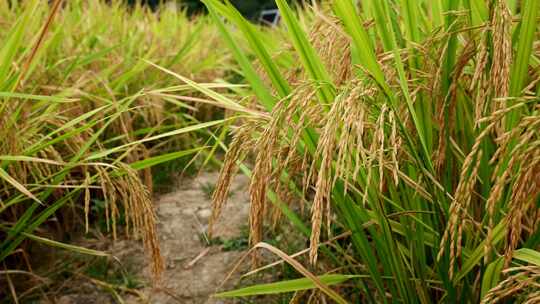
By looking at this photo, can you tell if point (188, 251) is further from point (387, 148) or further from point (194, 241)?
point (387, 148)

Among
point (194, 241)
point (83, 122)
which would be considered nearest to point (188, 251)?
point (194, 241)

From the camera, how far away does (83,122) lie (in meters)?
2.43

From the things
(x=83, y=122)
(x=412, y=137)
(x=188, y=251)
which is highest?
(x=83, y=122)

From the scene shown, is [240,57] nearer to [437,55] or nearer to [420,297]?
[437,55]

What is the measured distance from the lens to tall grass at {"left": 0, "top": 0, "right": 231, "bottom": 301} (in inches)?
62.6

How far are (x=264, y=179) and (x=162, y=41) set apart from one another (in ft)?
9.89

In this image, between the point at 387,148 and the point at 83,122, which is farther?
the point at 83,122

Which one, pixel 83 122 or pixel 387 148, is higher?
pixel 83 122

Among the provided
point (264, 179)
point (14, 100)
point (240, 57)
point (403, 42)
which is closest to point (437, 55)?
point (403, 42)

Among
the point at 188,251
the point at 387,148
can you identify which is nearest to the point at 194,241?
the point at 188,251

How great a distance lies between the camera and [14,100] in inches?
77.5

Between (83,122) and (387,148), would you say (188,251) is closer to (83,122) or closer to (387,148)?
(83,122)

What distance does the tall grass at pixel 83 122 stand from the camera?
1590 millimetres

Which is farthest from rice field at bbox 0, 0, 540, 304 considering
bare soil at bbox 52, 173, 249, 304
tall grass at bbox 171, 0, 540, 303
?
bare soil at bbox 52, 173, 249, 304
